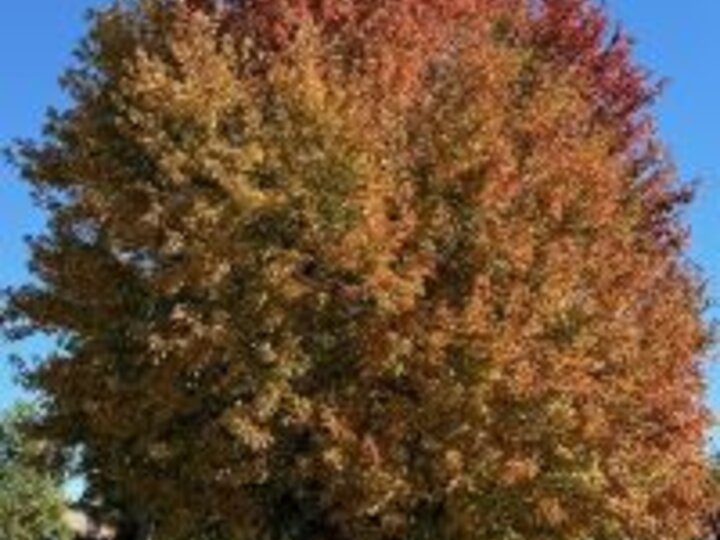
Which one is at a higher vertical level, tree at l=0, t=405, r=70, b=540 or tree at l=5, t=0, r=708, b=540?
tree at l=0, t=405, r=70, b=540

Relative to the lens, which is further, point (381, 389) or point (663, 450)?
point (663, 450)

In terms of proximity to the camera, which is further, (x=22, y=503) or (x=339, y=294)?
(x=22, y=503)

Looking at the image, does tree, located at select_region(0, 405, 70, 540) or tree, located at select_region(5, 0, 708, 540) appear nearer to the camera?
tree, located at select_region(5, 0, 708, 540)

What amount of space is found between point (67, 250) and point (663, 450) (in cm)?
1194

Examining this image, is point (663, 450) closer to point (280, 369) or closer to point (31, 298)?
point (280, 369)

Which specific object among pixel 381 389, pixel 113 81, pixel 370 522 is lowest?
pixel 370 522

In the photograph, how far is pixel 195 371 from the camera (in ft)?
88.4

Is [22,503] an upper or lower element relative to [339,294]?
upper

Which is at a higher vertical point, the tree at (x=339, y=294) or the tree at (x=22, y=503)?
the tree at (x=22, y=503)

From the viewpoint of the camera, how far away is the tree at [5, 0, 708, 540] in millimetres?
26547

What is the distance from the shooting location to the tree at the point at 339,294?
26547 millimetres

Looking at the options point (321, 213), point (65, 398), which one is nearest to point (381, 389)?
point (321, 213)

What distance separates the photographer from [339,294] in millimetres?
26906

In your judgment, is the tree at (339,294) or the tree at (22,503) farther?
the tree at (22,503)
